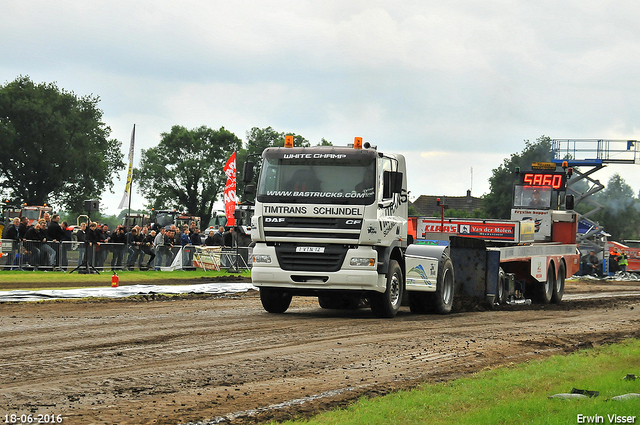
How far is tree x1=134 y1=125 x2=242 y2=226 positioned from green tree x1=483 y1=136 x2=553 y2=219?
31.7 meters

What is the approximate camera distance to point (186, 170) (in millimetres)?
93562

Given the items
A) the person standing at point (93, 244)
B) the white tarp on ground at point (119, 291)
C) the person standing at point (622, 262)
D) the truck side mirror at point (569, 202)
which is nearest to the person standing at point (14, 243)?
the person standing at point (93, 244)

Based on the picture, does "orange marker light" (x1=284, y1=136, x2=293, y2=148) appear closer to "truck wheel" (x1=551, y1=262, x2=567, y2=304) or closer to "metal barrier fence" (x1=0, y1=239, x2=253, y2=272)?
"truck wheel" (x1=551, y1=262, x2=567, y2=304)

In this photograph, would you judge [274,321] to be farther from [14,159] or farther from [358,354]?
[14,159]

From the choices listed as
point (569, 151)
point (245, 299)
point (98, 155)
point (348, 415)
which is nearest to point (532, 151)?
point (569, 151)

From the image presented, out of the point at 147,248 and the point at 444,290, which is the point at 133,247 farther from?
the point at 444,290

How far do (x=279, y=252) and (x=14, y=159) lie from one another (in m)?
56.0

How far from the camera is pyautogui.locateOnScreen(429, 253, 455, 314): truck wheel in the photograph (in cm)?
1761

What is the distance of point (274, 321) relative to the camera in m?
14.9

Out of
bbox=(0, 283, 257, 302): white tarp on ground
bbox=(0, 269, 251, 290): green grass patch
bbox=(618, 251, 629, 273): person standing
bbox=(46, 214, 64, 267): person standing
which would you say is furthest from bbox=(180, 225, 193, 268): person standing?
bbox=(618, 251, 629, 273): person standing

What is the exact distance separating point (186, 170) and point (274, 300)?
78383 millimetres

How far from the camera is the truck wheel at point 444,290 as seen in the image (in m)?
17.6

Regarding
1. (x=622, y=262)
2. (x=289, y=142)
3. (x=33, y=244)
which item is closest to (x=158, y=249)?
(x=33, y=244)

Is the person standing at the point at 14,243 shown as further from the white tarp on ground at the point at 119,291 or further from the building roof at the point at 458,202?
the building roof at the point at 458,202
